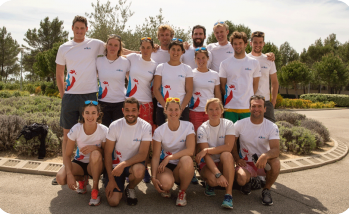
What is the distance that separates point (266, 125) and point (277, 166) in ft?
2.11

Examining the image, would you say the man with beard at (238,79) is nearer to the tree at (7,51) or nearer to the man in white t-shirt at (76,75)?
the man in white t-shirt at (76,75)

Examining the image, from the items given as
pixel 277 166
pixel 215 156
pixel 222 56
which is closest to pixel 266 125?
pixel 277 166

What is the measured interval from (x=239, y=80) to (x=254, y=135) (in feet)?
3.30

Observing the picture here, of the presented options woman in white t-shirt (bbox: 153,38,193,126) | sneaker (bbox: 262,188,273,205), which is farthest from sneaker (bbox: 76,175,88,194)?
sneaker (bbox: 262,188,273,205)

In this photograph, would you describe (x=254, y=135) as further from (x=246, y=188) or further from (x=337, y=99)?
(x=337, y=99)

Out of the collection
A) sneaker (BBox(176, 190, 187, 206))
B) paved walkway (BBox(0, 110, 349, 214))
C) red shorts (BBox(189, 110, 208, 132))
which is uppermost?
red shorts (BBox(189, 110, 208, 132))

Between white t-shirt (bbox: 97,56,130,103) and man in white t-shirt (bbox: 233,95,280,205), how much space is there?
6.72ft

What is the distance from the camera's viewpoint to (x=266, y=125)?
13.5ft

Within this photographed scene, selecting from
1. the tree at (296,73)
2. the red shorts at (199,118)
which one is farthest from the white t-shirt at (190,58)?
the tree at (296,73)

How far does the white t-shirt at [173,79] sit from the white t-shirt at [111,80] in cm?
66

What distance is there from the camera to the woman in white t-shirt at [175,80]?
4383 mm

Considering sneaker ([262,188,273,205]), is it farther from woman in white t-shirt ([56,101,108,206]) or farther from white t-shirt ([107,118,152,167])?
woman in white t-shirt ([56,101,108,206])

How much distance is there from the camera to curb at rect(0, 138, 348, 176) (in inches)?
183

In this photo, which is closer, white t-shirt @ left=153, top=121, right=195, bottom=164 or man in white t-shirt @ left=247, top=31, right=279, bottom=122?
white t-shirt @ left=153, top=121, right=195, bottom=164
